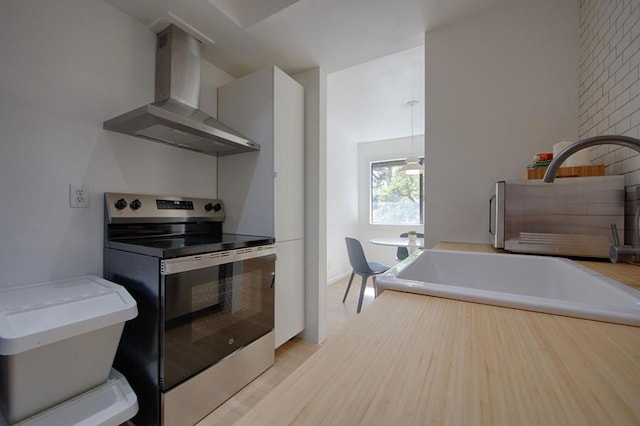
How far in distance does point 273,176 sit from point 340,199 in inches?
Answer: 100

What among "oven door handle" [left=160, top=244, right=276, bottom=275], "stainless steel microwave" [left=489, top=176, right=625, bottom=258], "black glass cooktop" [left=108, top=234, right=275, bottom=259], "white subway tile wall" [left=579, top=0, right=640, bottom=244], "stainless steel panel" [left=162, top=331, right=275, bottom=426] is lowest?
"stainless steel panel" [left=162, top=331, right=275, bottom=426]

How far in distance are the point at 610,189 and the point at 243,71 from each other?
8.12 feet

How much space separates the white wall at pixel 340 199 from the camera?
4031 mm

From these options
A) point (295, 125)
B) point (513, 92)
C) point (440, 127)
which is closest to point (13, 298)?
point (295, 125)

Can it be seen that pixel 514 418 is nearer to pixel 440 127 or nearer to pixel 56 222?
pixel 440 127

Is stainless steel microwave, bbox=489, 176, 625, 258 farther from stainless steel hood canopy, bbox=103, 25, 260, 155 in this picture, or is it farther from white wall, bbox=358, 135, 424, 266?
white wall, bbox=358, 135, 424, 266

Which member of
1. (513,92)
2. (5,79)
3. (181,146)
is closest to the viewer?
(5,79)

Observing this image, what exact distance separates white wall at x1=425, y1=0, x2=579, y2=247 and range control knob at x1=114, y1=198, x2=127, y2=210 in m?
1.88

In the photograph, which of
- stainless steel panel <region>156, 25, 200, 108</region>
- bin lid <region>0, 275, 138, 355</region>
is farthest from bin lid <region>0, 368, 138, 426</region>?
stainless steel panel <region>156, 25, 200, 108</region>

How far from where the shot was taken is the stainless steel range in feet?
3.94

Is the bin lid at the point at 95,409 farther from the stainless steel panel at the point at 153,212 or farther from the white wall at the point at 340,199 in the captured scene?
the white wall at the point at 340,199

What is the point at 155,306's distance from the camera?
120 centimetres

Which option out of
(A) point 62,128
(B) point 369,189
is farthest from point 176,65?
(B) point 369,189

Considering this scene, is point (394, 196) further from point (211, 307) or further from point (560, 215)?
point (211, 307)
